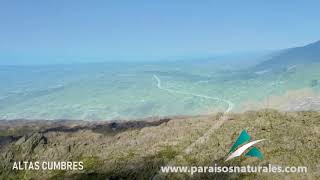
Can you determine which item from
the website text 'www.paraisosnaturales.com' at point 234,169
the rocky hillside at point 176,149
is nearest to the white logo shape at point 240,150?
the rocky hillside at point 176,149

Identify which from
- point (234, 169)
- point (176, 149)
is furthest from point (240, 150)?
point (176, 149)

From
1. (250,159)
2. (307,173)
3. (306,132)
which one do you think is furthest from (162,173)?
(306,132)

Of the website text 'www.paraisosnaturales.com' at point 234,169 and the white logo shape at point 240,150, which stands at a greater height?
the white logo shape at point 240,150

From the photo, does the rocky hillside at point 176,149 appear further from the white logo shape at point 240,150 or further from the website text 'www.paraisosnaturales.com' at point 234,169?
the white logo shape at point 240,150

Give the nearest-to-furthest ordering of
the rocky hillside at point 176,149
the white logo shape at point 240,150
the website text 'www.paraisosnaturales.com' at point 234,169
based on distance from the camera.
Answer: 1. the website text 'www.paraisosnaturales.com' at point 234,169
2. the rocky hillside at point 176,149
3. the white logo shape at point 240,150

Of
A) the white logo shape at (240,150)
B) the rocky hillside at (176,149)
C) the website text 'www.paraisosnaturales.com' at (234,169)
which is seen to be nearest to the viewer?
the website text 'www.paraisosnaturales.com' at (234,169)

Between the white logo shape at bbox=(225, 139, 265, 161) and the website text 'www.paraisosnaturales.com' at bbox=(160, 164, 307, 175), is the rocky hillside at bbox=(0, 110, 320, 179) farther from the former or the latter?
the white logo shape at bbox=(225, 139, 265, 161)

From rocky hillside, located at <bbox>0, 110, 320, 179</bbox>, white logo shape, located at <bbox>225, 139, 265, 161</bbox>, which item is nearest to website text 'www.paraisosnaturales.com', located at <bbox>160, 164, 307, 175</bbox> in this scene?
rocky hillside, located at <bbox>0, 110, 320, 179</bbox>
